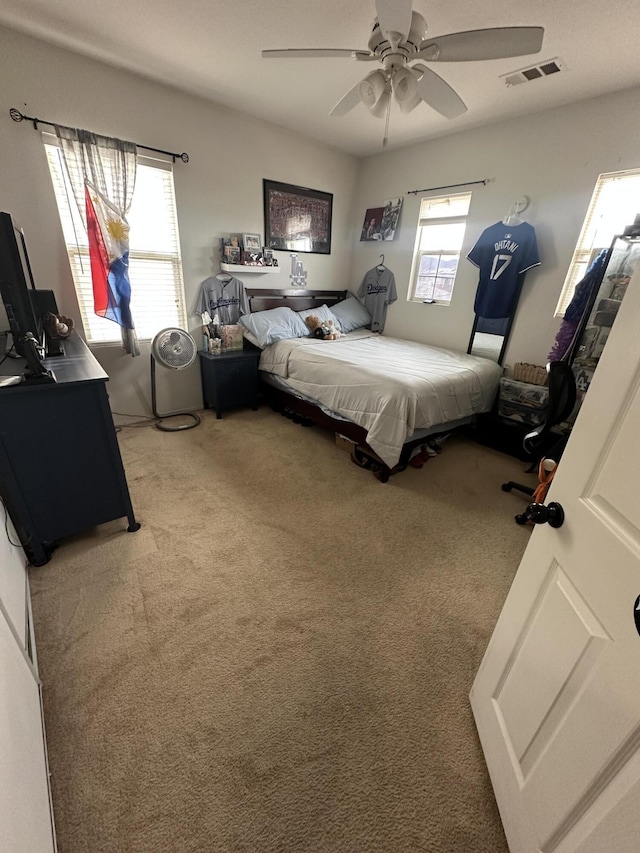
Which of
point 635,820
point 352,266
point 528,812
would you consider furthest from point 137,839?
point 352,266

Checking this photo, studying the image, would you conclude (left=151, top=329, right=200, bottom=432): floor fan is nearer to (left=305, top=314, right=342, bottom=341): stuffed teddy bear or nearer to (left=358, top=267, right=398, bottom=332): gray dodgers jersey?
(left=305, top=314, right=342, bottom=341): stuffed teddy bear

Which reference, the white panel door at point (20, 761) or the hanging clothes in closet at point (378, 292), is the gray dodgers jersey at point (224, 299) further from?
the white panel door at point (20, 761)

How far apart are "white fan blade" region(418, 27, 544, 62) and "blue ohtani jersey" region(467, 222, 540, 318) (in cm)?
177

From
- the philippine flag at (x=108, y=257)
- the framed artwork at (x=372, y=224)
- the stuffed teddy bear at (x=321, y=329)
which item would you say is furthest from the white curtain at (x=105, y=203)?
the framed artwork at (x=372, y=224)

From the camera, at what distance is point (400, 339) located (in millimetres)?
4211

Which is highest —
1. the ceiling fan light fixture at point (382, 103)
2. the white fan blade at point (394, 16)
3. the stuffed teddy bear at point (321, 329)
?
the white fan blade at point (394, 16)

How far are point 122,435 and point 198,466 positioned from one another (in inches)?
37.3

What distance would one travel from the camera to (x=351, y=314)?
171 inches

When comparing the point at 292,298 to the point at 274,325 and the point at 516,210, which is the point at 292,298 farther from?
the point at 516,210

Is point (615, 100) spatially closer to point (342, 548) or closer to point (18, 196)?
point (342, 548)

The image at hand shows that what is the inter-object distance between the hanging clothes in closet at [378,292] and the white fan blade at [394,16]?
270 cm

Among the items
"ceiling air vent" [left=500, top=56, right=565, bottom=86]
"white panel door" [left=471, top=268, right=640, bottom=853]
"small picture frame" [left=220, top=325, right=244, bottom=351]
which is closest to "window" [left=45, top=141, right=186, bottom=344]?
"small picture frame" [left=220, top=325, right=244, bottom=351]

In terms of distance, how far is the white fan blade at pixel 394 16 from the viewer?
1.36 m

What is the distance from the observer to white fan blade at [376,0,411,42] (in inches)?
53.7
